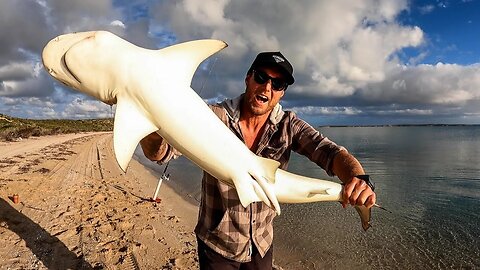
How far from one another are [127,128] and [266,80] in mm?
1270

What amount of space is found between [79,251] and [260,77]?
17.9ft

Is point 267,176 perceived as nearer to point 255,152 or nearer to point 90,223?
point 255,152

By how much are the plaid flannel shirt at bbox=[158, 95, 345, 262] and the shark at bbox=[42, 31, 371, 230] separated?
587 mm

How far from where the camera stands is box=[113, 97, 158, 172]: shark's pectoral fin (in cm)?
256

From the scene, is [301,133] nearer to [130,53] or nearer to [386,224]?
[130,53]

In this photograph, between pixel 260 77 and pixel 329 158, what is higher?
pixel 260 77

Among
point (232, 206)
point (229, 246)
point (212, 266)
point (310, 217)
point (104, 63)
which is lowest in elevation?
point (310, 217)

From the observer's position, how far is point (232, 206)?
3275 millimetres

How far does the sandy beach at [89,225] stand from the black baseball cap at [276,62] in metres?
4.75

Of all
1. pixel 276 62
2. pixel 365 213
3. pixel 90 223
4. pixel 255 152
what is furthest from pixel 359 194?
pixel 90 223

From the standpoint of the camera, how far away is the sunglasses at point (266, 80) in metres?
3.17

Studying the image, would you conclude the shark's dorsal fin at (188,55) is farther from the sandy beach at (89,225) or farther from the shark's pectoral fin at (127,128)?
the sandy beach at (89,225)

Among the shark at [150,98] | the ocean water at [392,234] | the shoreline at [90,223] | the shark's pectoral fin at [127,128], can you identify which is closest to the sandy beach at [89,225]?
the shoreline at [90,223]

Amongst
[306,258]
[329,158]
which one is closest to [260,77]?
[329,158]
